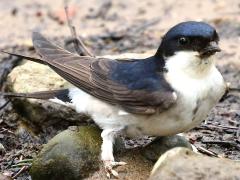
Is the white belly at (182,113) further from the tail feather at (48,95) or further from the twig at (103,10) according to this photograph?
the twig at (103,10)

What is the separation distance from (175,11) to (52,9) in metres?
1.39

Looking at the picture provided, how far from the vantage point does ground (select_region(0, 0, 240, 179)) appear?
5.50 m

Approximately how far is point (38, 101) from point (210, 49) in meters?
1.53

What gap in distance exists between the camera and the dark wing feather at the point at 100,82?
14.6ft

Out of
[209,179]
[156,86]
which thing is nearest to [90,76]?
[156,86]

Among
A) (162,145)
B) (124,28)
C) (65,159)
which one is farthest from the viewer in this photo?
(124,28)

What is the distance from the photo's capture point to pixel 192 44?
4.33 m

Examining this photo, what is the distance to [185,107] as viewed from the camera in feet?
14.3

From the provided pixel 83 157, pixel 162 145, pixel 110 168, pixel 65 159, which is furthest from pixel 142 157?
pixel 65 159

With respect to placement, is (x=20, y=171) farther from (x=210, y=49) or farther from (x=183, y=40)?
(x=210, y=49)

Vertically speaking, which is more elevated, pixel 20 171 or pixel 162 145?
pixel 162 145

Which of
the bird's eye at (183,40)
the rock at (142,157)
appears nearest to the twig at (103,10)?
the rock at (142,157)

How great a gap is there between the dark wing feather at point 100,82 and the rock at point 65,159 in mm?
Answer: 367

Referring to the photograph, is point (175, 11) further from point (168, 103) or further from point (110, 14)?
point (168, 103)
